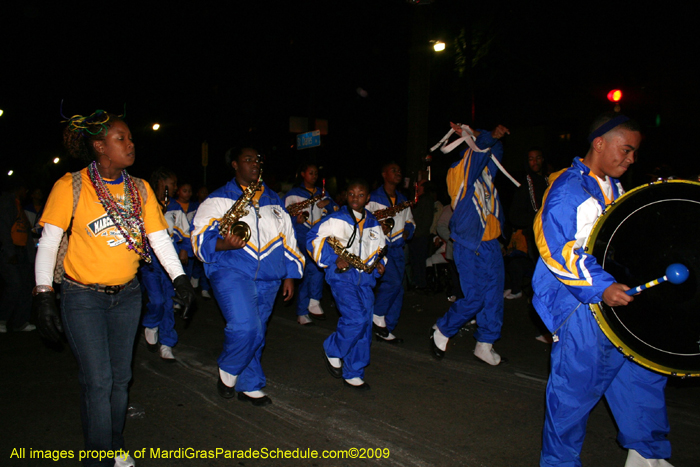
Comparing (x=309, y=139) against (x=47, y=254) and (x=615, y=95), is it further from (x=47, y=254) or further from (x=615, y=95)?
(x=47, y=254)

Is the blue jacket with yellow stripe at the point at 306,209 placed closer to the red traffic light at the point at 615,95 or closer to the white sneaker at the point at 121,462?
the red traffic light at the point at 615,95

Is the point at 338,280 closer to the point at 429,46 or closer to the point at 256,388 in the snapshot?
the point at 256,388

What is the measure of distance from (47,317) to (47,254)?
1.22 ft

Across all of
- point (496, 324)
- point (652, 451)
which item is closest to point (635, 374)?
point (652, 451)

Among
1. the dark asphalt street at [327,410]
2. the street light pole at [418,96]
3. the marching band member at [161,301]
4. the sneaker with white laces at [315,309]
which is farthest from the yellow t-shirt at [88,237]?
the street light pole at [418,96]

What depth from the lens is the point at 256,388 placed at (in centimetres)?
431

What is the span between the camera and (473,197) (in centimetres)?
525

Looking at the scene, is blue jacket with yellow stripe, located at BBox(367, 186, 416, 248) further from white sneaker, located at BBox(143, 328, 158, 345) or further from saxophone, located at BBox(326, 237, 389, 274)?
white sneaker, located at BBox(143, 328, 158, 345)

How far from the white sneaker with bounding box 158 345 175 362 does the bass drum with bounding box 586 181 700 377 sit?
4431 mm

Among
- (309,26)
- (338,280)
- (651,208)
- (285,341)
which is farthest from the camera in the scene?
(309,26)

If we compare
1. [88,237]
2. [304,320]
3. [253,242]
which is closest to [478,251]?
[253,242]

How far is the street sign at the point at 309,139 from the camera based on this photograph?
13.9 meters

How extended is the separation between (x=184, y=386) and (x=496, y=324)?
3273mm

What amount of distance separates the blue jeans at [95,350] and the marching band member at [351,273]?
2098mm
